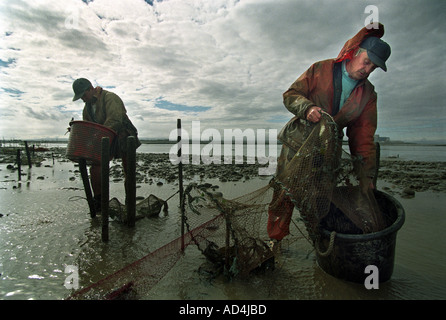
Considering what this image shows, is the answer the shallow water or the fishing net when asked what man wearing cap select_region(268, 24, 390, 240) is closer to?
the fishing net

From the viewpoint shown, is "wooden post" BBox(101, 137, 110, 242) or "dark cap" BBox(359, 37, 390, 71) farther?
"wooden post" BBox(101, 137, 110, 242)

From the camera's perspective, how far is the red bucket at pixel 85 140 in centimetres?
444

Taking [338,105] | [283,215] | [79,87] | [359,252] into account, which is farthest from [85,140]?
[359,252]

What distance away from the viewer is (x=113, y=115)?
4.91 m

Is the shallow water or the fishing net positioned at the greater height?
the fishing net

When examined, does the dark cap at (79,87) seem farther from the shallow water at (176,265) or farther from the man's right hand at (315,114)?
the man's right hand at (315,114)

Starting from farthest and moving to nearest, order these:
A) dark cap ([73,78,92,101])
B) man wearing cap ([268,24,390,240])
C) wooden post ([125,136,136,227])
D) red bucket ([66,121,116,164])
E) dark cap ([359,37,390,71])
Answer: dark cap ([73,78,92,101]) → wooden post ([125,136,136,227]) → red bucket ([66,121,116,164]) → man wearing cap ([268,24,390,240]) → dark cap ([359,37,390,71])

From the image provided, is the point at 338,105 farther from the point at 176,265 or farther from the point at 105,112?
the point at 105,112

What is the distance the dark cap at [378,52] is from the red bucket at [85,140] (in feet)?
13.8

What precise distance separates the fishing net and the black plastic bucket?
20 centimetres

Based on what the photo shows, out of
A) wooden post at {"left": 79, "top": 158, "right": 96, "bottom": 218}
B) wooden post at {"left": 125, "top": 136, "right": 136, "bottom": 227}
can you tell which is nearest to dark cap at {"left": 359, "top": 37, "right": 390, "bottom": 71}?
wooden post at {"left": 125, "top": 136, "right": 136, "bottom": 227}

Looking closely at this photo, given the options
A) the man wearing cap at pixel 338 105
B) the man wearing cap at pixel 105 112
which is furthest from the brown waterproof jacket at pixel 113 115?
the man wearing cap at pixel 338 105

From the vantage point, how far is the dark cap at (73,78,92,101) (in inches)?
192
